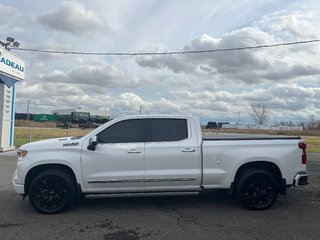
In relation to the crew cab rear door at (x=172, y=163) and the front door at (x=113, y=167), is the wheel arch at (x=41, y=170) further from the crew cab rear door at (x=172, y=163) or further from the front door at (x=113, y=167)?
the crew cab rear door at (x=172, y=163)

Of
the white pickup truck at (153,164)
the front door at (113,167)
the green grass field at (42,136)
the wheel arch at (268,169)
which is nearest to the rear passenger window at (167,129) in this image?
the white pickup truck at (153,164)

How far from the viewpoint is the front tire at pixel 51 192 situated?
6582 mm

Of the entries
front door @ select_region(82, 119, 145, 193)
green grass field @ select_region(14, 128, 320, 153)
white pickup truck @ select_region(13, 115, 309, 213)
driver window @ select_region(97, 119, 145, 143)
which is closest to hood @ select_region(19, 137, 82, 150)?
white pickup truck @ select_region(13, 115, 309, 213)

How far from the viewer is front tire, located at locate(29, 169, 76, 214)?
6.58 metres

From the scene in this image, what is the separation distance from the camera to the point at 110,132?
693 cm

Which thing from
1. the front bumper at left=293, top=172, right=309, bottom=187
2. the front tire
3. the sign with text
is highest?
the sign with text

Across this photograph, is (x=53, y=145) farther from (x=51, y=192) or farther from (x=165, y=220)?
(x=165, y=220)

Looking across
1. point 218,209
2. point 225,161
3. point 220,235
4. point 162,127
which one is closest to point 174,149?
point 162,127

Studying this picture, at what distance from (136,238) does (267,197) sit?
2.84 metres

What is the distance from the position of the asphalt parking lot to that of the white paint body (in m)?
0.44

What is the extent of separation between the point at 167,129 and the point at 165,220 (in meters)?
1.74

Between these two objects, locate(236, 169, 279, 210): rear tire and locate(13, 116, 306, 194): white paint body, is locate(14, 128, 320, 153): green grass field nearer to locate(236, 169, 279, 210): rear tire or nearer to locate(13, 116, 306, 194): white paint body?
locate(13, 116, 306, 194): white paint body

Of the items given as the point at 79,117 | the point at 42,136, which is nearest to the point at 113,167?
the point at 42,136

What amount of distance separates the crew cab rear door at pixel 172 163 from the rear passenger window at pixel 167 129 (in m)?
0.02
